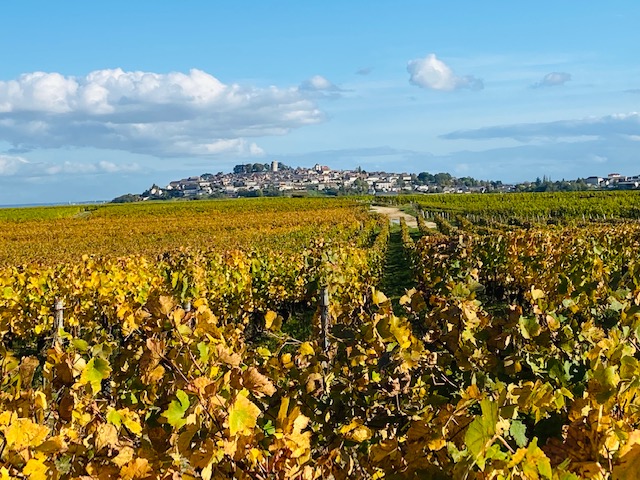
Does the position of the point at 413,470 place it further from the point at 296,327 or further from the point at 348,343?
the point at 296,327

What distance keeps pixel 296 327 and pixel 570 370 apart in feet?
32.8

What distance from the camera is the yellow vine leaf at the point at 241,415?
168 centimetres

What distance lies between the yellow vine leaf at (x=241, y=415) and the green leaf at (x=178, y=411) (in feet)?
0.44

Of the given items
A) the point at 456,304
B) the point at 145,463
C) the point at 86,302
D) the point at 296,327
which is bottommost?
the point at 296,327

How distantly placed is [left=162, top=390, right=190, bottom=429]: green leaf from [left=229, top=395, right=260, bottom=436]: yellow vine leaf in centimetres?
14

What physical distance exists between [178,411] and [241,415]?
177mm

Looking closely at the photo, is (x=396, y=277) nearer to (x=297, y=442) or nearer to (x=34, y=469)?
(x=297, y=442)

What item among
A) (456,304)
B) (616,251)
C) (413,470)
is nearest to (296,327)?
(616,251)

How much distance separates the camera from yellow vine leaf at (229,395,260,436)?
1.68 m

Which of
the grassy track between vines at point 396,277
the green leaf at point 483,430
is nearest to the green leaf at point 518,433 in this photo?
the green leaf at point 483,430

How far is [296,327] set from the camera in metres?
12.3

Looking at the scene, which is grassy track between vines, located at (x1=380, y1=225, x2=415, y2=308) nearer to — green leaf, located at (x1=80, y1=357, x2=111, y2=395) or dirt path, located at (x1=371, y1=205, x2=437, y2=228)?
green leaf, located at (x1=80, y1=357, x2=111, y2=395)

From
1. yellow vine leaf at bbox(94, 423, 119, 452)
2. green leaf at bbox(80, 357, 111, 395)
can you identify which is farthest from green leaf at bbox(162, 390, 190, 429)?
green leaf at bbox(80, 357, 111, 395)

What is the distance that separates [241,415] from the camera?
66.9 inches
